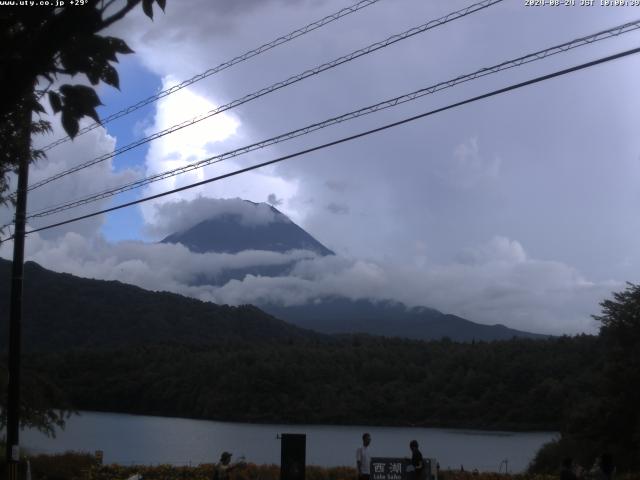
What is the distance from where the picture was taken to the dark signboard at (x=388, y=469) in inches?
598

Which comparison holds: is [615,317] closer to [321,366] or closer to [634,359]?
[634,359]

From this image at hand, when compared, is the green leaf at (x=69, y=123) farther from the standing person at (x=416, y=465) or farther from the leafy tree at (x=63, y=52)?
the standing person at (x=416, y=465)

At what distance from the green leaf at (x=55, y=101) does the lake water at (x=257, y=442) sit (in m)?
29.0

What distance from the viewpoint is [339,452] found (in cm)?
4184

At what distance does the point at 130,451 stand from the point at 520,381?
32447 mm

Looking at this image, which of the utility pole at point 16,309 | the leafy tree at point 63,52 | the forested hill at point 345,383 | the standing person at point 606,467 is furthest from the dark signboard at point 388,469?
the forested hill at point 345,383

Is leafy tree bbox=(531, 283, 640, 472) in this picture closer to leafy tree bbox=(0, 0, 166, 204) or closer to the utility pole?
the utility pole

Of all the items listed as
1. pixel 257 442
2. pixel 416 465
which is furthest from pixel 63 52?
pixel 257 442

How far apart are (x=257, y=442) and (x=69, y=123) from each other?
1746 inches

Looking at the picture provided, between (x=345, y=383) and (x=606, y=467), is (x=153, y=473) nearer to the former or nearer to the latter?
(x=606, y=467)

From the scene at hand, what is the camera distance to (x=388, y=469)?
15.3 meters

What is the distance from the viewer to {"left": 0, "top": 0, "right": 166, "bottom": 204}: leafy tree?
4.44 m

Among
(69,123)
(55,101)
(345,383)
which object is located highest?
(345,383)

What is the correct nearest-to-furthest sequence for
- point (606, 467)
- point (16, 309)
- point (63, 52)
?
point (63, 52), point (606, 467), point (16, 309)
